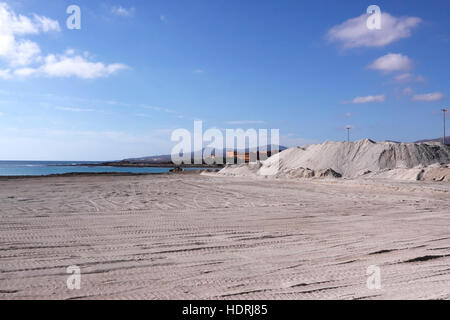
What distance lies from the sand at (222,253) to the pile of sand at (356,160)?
68.6ft

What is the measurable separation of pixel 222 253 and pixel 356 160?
3124cm

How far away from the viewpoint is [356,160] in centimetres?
3406

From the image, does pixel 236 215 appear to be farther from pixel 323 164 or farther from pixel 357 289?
pixel 323 164

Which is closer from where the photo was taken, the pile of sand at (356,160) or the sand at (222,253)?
the sand at (222,253)

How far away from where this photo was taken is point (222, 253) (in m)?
5.67

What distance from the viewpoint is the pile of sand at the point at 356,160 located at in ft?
101

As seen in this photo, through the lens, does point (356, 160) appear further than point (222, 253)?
Yes

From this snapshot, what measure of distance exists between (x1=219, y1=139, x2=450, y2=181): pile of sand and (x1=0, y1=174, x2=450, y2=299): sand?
20906 millimetres

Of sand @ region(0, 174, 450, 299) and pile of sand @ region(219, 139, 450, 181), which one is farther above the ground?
pile of sand @ region(219, 139, 450, 181)

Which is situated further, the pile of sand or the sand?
the pile of sand

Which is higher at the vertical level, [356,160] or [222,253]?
[356,160]

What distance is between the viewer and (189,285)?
4.16 metres

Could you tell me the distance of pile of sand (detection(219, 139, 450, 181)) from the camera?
1211 inches
